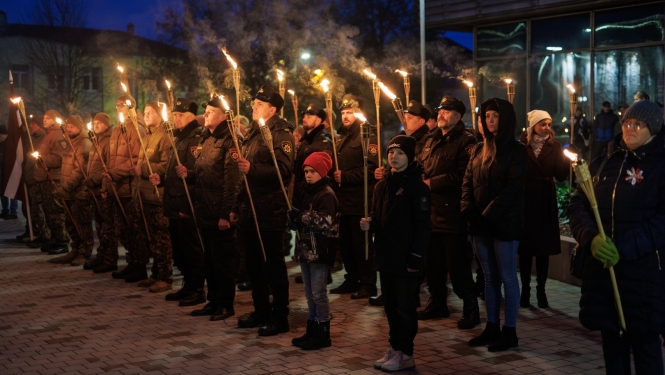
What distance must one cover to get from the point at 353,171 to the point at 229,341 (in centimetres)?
300

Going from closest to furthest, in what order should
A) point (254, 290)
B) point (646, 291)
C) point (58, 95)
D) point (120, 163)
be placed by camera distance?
1. point (646, 291)
2. point (254, 290)
3. point (120, 163)
4. point (58, 95)

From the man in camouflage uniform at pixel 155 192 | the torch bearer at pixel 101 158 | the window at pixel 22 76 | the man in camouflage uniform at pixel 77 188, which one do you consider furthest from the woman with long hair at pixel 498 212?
the window at pixel 22 76

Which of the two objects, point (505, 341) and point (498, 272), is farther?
point (498, 272)

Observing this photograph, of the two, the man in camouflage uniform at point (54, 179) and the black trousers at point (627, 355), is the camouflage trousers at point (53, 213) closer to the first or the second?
the man in camouflage uniform at point (54, 179)

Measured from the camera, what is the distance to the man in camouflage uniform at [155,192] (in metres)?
10.6

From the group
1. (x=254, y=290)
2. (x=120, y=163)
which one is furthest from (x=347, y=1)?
(x=254, y=290)

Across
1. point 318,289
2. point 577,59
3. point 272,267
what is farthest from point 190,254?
point 577,59

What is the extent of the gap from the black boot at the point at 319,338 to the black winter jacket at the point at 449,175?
167cm

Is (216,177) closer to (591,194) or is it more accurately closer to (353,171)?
(353,171)

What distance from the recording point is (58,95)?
166 feet

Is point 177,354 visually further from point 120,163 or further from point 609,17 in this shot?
point 609,17

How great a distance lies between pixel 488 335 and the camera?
758 cm

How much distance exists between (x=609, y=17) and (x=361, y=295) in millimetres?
11160

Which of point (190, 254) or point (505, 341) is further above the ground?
point (190, 254)
